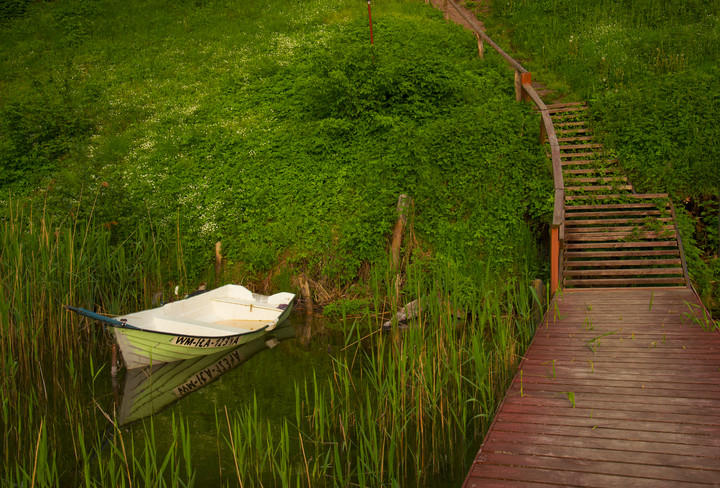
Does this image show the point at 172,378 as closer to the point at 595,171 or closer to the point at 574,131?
the point at 595,171

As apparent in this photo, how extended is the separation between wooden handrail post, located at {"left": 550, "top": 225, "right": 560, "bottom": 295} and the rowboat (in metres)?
4.60

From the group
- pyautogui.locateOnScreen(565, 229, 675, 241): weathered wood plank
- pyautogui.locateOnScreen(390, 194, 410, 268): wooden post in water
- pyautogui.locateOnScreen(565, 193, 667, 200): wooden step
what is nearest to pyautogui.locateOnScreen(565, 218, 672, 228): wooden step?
pyautogui.locateOnScreen(565, 229, 675, 241): weathered wood plank

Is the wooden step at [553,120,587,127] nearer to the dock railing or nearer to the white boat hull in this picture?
the dock railing

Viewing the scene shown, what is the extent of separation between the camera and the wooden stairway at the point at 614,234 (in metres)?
9.93

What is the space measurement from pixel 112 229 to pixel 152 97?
900 centimetres

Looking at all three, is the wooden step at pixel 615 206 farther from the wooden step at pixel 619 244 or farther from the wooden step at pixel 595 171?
the wooden step at pixel 595 171

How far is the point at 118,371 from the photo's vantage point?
925cm

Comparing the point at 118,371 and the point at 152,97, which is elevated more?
Result: the point at 152,97

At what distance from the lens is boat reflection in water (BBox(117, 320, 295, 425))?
807 centimetres

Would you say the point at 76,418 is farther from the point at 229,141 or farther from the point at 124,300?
the point at 229,141

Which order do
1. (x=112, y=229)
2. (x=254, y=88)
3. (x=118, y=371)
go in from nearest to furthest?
(x=118, y=371) → (x=112, y=229) → (x=254, y=88)

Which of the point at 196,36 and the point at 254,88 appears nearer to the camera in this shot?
the point at 254,88

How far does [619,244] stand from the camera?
10.4 meters

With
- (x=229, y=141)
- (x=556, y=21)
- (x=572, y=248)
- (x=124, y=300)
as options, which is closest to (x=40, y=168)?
(x=229, y=141)
